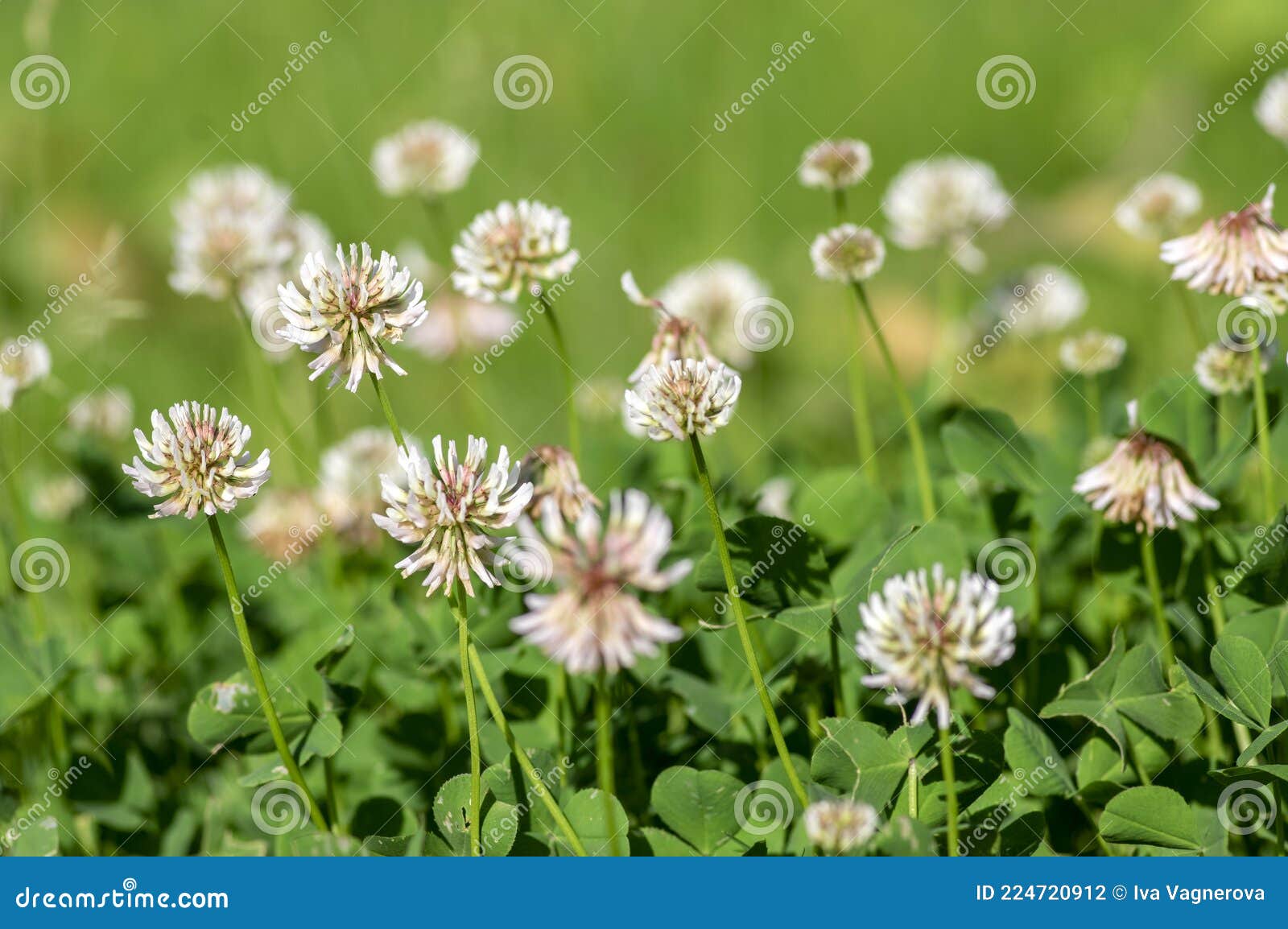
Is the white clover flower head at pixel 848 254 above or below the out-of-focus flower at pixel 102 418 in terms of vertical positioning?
below

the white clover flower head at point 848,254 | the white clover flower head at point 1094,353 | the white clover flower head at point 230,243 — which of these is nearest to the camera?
the white clover flower head at point 848,254

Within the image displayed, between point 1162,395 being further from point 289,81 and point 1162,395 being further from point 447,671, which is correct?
point 289,81

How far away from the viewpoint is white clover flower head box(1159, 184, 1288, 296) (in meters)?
1.23

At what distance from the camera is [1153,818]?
1182 millimetres

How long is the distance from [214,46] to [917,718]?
322 cm

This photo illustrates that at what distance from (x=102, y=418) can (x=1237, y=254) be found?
1647 mm

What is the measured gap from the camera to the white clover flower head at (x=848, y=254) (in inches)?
56.9

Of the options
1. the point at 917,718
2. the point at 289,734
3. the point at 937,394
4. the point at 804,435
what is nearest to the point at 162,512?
the point at 289,734

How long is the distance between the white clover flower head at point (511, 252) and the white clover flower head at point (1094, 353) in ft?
2.40

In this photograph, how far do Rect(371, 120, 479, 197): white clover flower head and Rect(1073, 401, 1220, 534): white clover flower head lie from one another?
110 centimetres

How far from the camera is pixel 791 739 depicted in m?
1.43

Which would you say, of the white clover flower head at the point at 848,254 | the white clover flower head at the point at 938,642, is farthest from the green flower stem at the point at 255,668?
the white clover flower head at the point at 848,254

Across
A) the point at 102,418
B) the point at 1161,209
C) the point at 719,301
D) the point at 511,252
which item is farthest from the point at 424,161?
the point at 1161,209

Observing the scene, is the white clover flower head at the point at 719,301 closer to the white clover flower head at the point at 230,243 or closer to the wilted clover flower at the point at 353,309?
the white clover flower head at the point at 230,243
